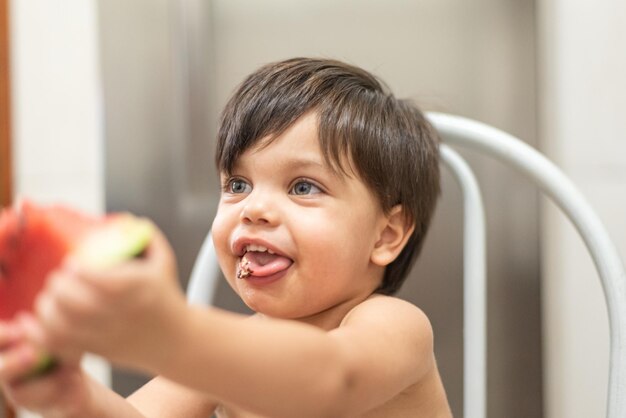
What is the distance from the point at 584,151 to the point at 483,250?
18 centimetres

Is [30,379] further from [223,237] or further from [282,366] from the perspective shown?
[223,237]

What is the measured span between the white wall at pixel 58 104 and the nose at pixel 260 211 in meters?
0.51

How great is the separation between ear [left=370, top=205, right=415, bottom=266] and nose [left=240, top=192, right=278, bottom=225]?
0.34ft

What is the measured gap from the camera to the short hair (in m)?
0.58

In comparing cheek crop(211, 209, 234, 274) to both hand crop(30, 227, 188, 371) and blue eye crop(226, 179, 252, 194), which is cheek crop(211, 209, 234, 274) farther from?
hand crop(30, 227, 188, 371)

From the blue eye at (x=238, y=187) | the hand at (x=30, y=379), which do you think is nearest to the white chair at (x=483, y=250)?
the blue eye at (x=238, y=187)

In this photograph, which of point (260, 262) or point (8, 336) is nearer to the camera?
point (8, 336)

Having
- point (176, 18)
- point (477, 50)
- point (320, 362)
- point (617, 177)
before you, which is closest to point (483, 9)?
point (477, 50)

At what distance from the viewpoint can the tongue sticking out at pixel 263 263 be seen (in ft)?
1.82

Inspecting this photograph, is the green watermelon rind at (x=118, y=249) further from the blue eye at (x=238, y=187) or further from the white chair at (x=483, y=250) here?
the white chair at (x=483, y=250)

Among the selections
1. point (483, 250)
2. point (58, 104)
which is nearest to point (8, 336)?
point (483, 250)

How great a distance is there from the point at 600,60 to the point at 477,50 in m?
0.13

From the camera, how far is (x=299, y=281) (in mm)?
559

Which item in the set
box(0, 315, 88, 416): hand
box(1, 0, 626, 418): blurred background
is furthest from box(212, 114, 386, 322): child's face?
box(1, 0, 626, 418): blurred background
